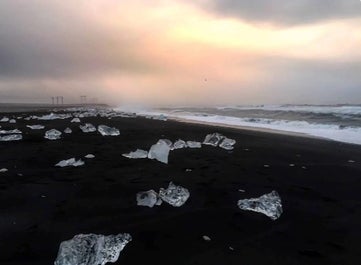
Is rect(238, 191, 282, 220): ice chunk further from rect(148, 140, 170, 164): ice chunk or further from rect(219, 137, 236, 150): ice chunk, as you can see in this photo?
rect(219, 137, 236, 150): ice chunk

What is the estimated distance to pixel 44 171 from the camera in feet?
22.5

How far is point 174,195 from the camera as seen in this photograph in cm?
521

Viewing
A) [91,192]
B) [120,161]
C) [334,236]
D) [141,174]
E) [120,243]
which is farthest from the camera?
[120,161]

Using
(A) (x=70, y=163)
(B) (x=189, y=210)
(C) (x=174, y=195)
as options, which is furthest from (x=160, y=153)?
(B) (x=189, y=210)

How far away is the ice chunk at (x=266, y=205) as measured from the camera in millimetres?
4789

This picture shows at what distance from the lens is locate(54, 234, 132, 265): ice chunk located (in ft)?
11.0

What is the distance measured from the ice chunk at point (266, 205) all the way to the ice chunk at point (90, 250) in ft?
6.11

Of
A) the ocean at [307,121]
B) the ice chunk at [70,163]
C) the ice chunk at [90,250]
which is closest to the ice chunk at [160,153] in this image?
the ice chunk at [70,163]

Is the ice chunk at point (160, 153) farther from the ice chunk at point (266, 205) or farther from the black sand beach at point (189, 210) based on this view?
the ice chunk at point (266, 205)

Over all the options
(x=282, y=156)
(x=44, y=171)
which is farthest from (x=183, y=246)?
(x=282, y=156)

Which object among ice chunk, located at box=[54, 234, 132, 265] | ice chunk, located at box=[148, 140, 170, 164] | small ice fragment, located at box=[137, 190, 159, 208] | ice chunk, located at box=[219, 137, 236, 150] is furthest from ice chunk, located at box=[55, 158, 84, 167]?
ice chunk, located at box=[219, 137, 236, 150]

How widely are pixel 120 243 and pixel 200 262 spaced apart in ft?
2.74

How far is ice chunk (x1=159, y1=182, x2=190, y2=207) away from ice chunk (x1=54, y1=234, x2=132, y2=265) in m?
1.36

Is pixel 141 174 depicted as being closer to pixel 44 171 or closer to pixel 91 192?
pixel 91 192
